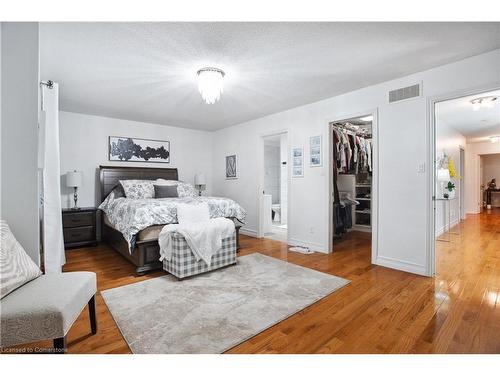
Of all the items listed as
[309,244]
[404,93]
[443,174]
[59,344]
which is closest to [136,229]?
[59,344]

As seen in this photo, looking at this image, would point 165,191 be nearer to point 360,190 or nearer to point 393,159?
point 393,159

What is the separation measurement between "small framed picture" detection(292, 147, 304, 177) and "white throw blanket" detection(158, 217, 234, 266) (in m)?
1.84

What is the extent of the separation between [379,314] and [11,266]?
8.39 ft

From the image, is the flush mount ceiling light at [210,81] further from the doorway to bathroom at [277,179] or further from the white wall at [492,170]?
the white wall at [492,170]

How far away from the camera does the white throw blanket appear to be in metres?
2.83

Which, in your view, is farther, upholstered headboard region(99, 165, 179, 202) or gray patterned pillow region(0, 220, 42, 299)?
upholstered headboard region(99, 165, 179, 202)

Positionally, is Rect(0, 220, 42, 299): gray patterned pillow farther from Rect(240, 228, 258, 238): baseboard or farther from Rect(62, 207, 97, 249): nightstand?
Rect(240, 228, 258, 238): baseboard

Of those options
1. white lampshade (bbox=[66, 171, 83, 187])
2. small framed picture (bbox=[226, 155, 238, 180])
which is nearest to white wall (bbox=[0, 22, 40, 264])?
white lampshade (bbox=[66, 171, 83, 187])

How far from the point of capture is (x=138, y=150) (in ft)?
17.2

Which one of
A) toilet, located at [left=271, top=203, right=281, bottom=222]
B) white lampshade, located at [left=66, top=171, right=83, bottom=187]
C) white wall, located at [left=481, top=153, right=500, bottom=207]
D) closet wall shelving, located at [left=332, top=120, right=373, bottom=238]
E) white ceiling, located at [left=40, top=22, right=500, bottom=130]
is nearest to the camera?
white ceiling, located at [left=40, top=22, right=500, bottom=130]

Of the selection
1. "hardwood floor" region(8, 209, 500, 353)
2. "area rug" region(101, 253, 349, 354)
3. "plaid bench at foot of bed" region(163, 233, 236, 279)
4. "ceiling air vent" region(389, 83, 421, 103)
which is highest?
"ceiling air vent" region(389, 83, 421, 103)

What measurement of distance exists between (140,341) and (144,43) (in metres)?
2.39

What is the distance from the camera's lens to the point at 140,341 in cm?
169
